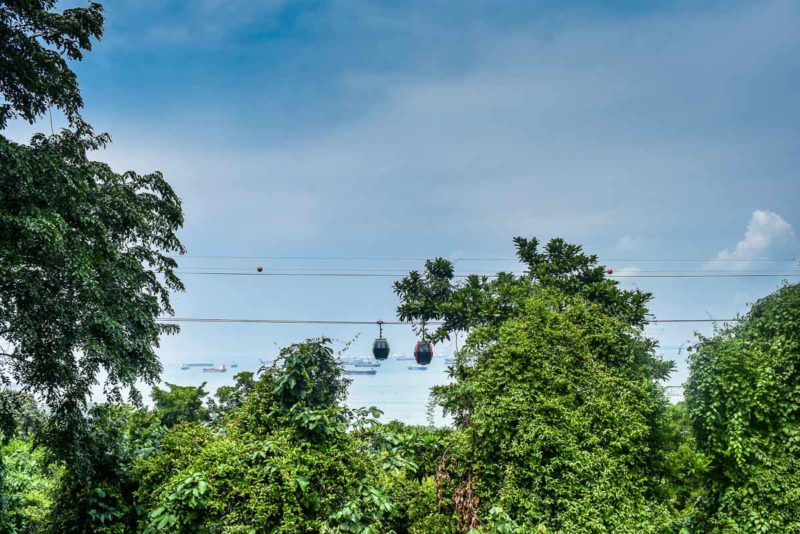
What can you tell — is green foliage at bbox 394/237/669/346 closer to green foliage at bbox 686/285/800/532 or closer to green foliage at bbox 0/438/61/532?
green foliage at bbox 686/285/800/532

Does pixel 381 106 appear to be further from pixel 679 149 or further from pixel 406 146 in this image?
pixel 679 149

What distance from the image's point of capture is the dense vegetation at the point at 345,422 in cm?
428

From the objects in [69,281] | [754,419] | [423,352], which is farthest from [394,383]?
[754,419]

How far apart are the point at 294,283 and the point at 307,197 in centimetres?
286

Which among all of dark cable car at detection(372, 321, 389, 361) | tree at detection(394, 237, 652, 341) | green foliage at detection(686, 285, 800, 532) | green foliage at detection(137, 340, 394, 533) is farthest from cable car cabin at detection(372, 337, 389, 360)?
green foliage at detection(686, 285, 800, 532)

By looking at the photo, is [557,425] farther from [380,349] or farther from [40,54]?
[40,54]

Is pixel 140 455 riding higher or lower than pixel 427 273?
lower

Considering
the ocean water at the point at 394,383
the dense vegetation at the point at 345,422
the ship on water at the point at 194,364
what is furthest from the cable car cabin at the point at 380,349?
the ship on water at the point at 194,364

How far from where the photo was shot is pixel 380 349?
10.4 m

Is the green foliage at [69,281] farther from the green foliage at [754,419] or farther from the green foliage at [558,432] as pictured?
the green foliage at [754,419]

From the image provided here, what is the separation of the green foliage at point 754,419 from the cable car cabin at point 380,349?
6.32 m

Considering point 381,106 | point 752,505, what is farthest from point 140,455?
point 381,106

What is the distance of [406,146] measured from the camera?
36.8 feet

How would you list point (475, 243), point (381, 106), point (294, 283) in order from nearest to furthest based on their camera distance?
point (381, 106) < point (475, 243) < point (294, 283)
